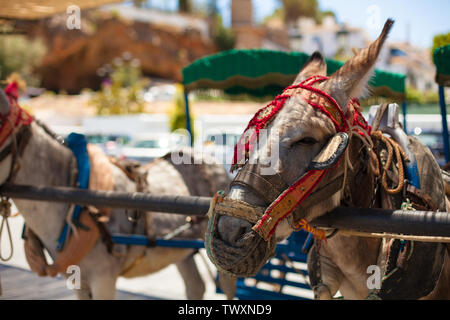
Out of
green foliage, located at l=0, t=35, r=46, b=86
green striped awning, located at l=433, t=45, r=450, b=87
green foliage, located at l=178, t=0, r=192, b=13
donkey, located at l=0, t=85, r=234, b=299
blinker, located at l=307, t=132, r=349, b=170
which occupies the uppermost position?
green foliage, located at l=178, t=0, r=192, b=13

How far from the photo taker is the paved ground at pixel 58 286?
4270mm

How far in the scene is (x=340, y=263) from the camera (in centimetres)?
215

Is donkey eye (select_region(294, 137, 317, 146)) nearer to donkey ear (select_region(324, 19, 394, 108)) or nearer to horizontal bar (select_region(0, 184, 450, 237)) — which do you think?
donkey ear (select_region(324, 19, 394, 108))

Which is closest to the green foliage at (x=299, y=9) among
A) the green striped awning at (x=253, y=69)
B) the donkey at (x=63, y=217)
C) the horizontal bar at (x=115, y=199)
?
the green striped awning at (x=253, y=69)

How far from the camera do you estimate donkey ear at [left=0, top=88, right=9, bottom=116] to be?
3.06 m

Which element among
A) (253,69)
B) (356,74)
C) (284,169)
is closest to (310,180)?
(284,169)

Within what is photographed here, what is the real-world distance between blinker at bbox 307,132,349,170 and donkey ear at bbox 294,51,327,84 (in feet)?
1.53

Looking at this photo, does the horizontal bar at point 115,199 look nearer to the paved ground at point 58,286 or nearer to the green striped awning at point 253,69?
the paved ground at point 58,286

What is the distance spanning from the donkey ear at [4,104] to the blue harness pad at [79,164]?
1.49 ft

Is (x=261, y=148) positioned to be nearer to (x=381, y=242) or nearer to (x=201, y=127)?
(x=381, y=242)

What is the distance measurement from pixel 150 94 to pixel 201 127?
61.2 ft

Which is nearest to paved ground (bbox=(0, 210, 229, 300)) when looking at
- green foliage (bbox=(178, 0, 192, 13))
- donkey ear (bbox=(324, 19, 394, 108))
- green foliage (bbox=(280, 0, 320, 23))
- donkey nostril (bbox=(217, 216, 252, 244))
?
donkey nostril (bbox=(217, 216, 252, 244))

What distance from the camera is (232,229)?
1.63m

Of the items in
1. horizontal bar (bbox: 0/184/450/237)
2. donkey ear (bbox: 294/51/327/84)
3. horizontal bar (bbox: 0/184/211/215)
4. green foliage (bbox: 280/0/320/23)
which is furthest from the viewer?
green foliage (bbox: 280/0/320/23)
